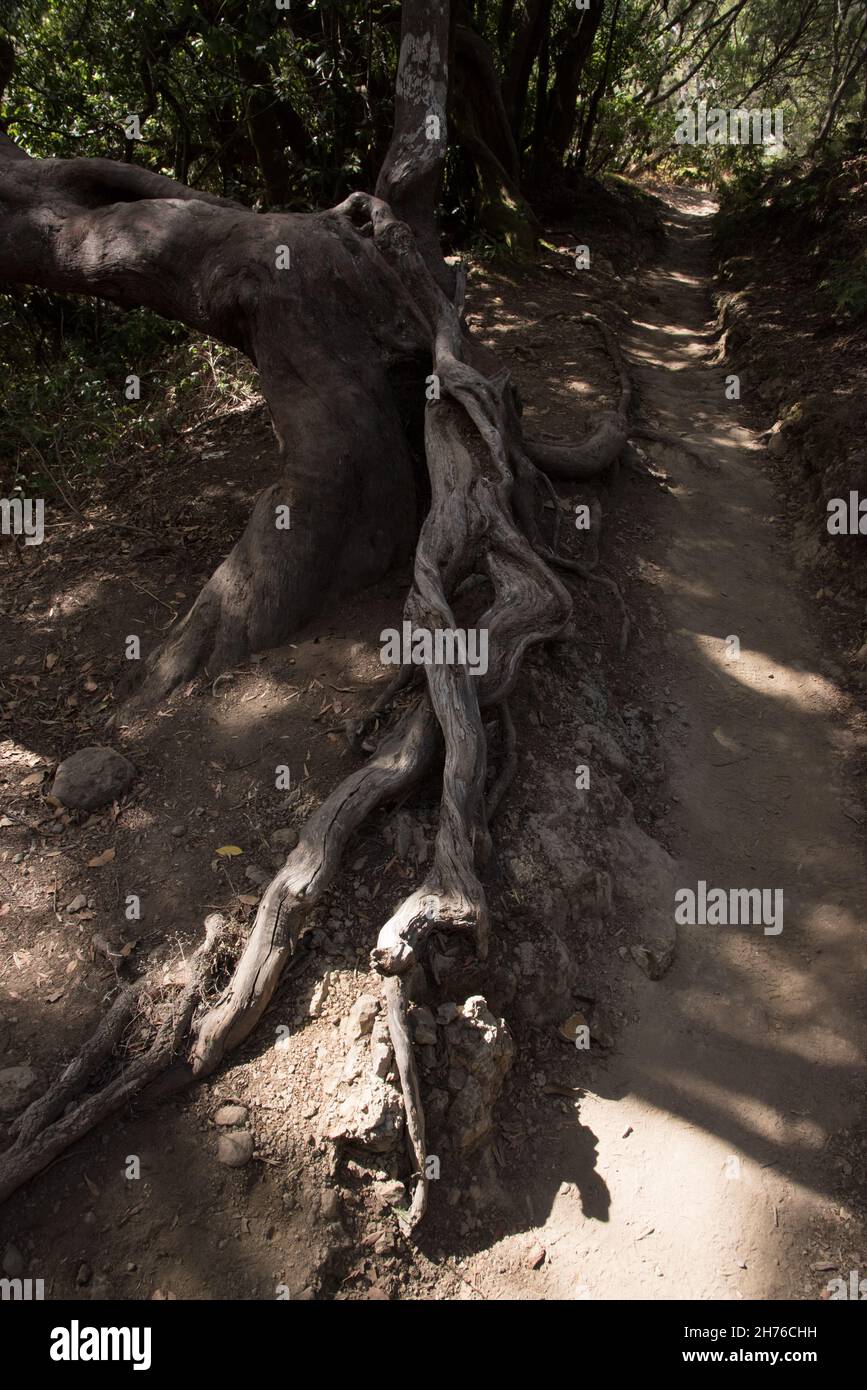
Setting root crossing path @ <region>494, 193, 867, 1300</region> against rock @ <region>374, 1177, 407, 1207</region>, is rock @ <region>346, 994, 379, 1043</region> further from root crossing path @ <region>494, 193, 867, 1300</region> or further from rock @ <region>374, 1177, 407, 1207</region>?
root crossing path @ <region>494, 193, 867, 1300</region>

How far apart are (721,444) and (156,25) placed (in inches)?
253

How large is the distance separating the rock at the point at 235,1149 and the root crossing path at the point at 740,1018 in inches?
47.7

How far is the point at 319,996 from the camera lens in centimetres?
363

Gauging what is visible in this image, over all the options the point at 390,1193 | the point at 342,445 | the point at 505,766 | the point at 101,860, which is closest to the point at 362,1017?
the point at 390,1193

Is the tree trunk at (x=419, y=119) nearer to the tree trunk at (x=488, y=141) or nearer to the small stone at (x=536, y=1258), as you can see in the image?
the tree trunk at (x=488, y=141)

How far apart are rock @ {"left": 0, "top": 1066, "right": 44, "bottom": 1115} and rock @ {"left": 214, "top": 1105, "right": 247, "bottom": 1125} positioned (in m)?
0.68

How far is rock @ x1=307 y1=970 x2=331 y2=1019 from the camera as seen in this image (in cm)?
360

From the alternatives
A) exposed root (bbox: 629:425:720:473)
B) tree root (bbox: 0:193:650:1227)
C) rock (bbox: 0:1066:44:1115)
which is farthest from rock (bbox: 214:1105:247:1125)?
exposed root (bbox: 629:425:720:473)

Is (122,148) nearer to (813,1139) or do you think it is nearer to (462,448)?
(462,448)

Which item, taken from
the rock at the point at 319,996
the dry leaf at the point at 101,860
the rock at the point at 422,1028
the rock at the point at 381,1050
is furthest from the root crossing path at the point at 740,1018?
the dry leaf at the point at 101,860

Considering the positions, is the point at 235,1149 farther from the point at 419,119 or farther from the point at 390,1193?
the point at 419,119

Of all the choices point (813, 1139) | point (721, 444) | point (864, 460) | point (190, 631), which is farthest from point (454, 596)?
point (721, 444)

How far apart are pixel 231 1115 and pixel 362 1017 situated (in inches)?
23.7

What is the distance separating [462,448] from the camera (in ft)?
16.6
